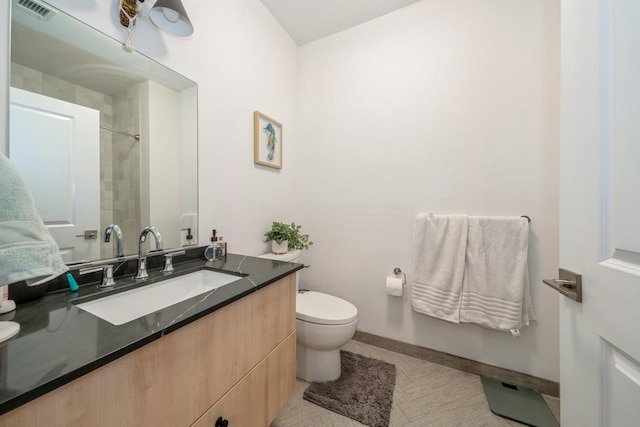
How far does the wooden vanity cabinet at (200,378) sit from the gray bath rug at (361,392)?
384 mm

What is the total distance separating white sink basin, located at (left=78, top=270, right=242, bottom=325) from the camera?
30.8 inches

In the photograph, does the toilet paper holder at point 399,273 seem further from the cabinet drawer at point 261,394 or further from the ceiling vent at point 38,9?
the ceiling vent at point 38,9

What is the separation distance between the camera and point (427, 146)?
1660mm

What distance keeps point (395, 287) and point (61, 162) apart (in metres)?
1.84

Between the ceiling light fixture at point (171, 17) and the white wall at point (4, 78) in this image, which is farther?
the ceiling light fixture at point (171, 17)

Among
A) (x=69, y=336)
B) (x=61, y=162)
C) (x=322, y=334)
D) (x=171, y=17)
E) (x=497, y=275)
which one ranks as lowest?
(x=322, y=334)

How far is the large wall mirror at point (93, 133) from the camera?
0.78 metres

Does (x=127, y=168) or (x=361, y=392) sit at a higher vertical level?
(x=127, y=168)

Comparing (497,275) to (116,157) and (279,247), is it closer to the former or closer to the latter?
(279,247)

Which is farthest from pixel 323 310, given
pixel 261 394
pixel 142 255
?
pixel 142 255

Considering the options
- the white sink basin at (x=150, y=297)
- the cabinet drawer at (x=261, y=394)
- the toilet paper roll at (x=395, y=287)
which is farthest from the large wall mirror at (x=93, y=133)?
the toilet paper roll at (x=395, y=287)

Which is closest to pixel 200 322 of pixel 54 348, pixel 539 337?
pixel 54 348

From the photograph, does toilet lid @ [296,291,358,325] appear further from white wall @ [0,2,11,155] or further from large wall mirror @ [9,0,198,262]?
white wall @ [0,2,11,155]

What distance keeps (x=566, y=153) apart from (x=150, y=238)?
63.9 inches
